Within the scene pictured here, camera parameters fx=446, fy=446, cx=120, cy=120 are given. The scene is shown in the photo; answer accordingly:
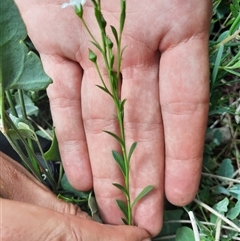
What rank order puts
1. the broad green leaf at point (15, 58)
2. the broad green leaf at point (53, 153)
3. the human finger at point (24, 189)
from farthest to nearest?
1. the broad green leaf at point (53, 153)
2. the human finger at point (24, 189)
3. the broad green leaf at point (15, 58)

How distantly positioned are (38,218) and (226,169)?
49cm

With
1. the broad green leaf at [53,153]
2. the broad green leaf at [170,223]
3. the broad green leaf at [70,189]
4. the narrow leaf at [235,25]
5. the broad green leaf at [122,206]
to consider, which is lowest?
the broad green leaf at [170,223]

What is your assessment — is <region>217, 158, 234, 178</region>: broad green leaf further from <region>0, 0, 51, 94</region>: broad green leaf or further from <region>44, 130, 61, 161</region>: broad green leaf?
<region>0, 0, 51, 94</region>: broad green leaf

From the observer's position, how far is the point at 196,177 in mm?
909

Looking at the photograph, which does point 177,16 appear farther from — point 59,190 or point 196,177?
point 59,190

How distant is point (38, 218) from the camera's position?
0.68 m

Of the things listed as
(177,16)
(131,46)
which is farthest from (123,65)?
(177,16)

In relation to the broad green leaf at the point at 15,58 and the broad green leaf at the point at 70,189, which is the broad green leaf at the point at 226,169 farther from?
the broad green leaf at the point at 15,58

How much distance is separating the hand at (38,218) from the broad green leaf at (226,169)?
9.2 inches

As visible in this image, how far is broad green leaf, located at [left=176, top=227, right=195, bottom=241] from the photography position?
3.00ft

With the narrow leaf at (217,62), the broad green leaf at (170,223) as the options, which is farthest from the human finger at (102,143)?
the narrow leaf at (217,62)

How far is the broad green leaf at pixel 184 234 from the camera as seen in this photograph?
92 cm

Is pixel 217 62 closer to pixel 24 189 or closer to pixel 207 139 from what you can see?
pixel 207 139

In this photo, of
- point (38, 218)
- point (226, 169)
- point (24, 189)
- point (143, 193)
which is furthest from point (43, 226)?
point (226, 169)
